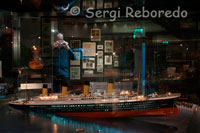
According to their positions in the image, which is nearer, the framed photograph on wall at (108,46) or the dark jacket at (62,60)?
the framed photograph on wall at (108,46)

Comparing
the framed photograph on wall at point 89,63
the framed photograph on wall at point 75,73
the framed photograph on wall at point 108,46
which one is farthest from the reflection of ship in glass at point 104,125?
the framed photograph on wall at point 108,46

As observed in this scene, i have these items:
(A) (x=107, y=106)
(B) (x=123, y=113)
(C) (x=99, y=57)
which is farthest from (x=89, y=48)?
(B) (x=123, y=113)

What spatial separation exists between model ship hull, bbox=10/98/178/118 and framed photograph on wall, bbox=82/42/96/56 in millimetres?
748

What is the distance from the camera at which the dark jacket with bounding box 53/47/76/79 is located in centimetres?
275

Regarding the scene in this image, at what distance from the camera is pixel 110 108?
229 centimetres

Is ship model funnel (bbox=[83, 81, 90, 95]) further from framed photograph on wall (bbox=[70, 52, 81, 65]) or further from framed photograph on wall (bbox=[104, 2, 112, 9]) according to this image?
framed photograph on wall (bbox=[104, 2, 112, 9])

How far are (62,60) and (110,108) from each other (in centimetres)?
113

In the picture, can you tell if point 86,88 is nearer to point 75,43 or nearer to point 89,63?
point 89,63

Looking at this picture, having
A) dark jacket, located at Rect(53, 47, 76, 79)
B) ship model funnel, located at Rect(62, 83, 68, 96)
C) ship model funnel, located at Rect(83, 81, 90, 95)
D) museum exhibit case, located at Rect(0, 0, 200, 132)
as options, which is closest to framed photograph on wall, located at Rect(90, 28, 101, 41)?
museum exhibit case, located at Rect(0, 0, 200, 132)

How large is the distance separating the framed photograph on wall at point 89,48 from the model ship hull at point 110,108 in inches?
29.4

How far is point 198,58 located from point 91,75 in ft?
4.72

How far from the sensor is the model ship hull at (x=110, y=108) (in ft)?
7.47

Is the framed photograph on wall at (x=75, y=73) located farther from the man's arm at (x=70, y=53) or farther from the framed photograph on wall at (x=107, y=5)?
the framed photograph on wall at (x=107, y=5)

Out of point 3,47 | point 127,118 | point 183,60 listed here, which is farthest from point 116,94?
point 3,47
